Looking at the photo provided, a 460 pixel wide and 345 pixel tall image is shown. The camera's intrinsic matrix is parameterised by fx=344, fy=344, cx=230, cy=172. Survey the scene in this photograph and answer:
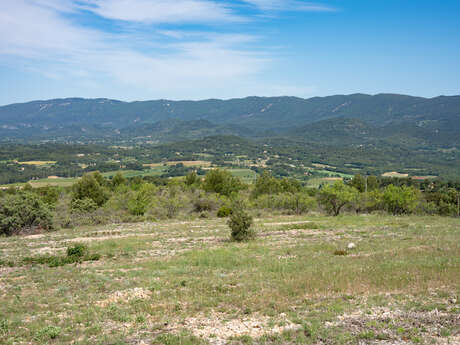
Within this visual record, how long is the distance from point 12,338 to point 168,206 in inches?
1532

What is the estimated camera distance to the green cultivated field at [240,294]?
33.4 ft

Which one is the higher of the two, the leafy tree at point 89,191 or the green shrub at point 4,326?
the green shrub at point 4,326

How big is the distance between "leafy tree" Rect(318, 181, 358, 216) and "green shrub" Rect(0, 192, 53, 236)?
34.3 metres

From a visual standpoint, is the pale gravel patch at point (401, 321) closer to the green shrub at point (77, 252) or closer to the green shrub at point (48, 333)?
the green shrub at point (48, 333)

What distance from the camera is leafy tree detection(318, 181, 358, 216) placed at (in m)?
46.1

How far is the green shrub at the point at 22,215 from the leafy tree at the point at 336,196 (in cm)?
3426

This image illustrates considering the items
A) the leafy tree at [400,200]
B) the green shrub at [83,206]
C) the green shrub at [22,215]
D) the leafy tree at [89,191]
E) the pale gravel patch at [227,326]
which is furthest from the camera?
the leafy tree at [89,191]

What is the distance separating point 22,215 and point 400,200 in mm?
46778

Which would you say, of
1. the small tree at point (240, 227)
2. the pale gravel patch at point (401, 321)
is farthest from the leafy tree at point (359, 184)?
the pale gravel patch at point (401, 321)

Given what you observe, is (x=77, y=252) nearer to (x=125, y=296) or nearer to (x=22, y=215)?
(x=125, y=296)

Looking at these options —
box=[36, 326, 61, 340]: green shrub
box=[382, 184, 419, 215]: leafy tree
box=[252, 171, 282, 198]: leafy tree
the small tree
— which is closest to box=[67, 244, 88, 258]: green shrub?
the small tree

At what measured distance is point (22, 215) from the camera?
34.3 m

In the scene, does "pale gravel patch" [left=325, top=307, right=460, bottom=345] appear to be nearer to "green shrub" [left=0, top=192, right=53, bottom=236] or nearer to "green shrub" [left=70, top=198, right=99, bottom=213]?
"green shrub" [left=0, top=192, right=53, bottom=236]

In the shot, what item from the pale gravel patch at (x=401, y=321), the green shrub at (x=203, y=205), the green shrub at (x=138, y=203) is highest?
the pale gravel patch at (x=401, y=321)
